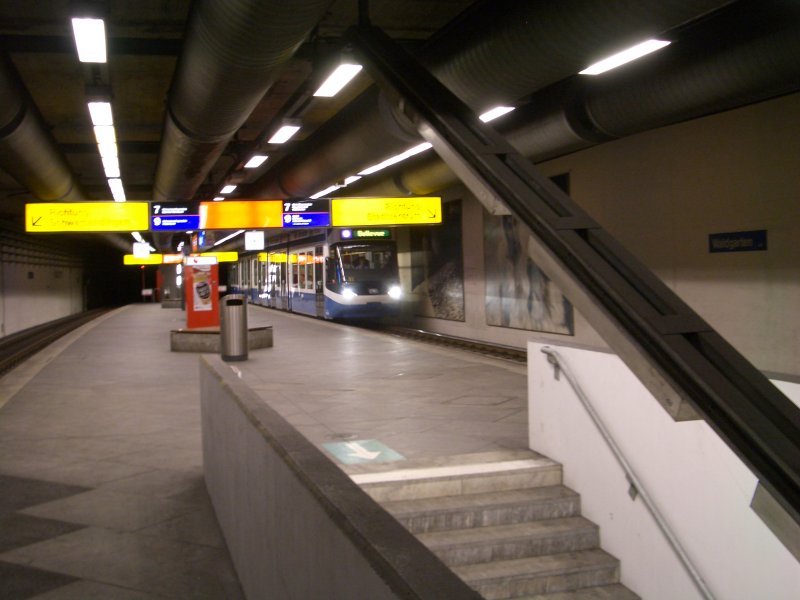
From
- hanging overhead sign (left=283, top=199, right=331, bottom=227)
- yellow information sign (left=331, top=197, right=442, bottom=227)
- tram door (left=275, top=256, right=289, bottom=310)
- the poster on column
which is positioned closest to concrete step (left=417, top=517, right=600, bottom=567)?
yellow information sign (left=331, top=197, right=442, bottom=227)

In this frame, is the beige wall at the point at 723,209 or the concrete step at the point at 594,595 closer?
the concrete step at the point at 594,595

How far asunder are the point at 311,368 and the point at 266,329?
13.7 feet

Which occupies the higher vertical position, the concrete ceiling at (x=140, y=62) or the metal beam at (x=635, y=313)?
the concrete ceiling at (x=140, y=62)

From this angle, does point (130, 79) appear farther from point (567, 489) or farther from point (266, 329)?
point (567, 489)

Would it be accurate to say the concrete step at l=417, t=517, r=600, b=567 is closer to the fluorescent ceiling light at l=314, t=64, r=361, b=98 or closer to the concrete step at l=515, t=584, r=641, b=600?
the concrete step at l=515, t=584, r=641, b=600

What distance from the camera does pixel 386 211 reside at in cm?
1745

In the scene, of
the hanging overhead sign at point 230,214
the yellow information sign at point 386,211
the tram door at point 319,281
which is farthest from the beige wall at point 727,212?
the tram door at point 319,281

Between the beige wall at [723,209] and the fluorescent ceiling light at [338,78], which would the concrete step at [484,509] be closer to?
the beige wall at [723,209]

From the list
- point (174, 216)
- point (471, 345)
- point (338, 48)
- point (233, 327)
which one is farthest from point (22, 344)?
point (338, 48)

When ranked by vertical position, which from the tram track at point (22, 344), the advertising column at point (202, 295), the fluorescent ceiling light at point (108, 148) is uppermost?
the fluorescent ceiling light at point (108, 148)

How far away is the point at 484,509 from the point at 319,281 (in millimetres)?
18260

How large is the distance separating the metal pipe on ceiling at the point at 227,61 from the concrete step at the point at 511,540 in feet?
13.9

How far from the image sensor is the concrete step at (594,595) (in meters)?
5.64

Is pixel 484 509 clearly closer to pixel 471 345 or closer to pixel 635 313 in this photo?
pixel 635 313
